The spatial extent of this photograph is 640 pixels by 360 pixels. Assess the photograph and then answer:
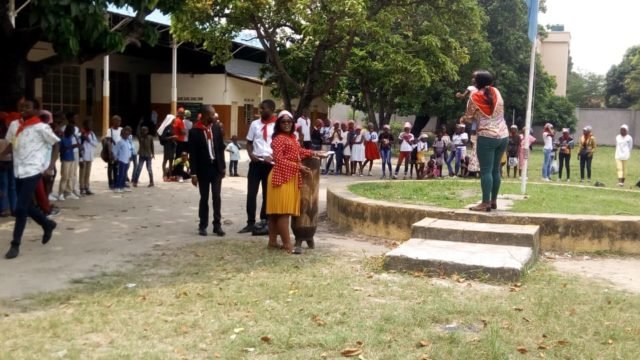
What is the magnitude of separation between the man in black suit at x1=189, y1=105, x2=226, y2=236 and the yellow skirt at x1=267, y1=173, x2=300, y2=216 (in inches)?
61.4

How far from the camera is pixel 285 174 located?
7133mm

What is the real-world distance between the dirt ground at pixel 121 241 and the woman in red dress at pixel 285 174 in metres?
0.81

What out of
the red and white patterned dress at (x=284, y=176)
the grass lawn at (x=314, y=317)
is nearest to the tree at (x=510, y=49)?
the red and white patterned dress at (x=284, y=176)

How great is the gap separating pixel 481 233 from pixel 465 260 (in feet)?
3.16

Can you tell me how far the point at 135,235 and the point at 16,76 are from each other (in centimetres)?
344

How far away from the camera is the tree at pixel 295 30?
48.6ft

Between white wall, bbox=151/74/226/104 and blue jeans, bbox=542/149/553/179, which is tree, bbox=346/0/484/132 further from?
white wall, bbox=151/74/226/104

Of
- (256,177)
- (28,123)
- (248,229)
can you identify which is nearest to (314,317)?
(256,177)

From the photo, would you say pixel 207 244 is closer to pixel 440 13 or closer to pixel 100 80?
pixel 440 13

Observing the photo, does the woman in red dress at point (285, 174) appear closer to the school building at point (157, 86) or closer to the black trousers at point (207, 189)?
the black trousers at point (207, 189)

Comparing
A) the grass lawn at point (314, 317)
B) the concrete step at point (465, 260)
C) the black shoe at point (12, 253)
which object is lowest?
the grass lawn at point (314, 317)

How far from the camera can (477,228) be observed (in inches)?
290

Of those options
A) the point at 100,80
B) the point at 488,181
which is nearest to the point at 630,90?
the point at 100,80

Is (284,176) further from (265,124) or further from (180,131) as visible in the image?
(180,131)
